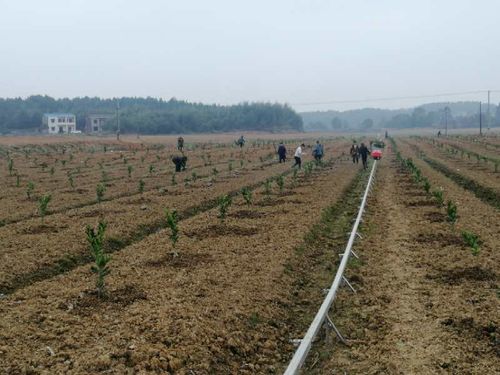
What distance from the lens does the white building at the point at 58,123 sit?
5517 inches

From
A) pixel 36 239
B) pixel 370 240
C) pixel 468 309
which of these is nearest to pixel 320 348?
pixel 468 309

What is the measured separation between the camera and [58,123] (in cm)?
14188

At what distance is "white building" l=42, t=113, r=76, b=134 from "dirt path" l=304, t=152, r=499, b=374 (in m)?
137

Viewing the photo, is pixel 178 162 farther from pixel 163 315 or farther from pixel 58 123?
pixel 58 123

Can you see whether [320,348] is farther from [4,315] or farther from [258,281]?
[4,315]

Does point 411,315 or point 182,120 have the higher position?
point 182,120

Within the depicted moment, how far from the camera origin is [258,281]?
30.1 feet

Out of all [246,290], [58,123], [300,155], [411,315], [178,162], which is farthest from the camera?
[58,123]

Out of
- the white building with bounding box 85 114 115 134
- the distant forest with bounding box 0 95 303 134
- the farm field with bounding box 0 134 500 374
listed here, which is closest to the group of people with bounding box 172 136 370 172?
the farm field with bounding box 0 134 500 374

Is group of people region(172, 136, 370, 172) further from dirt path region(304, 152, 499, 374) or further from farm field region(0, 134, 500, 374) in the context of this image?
dirt path region(304, 152, 499, 374)

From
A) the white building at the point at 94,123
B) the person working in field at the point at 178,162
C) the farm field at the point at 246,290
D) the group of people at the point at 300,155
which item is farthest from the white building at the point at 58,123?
the farm field at the point at 246,290

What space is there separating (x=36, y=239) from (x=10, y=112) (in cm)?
15823

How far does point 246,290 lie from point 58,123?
14253cm

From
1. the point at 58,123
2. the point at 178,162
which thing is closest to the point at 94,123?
the point at 58,123
